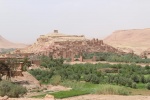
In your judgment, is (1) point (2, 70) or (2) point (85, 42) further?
(2) point (85, 42)

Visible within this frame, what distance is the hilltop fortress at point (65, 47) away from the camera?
64.2 metres

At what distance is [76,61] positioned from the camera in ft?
178

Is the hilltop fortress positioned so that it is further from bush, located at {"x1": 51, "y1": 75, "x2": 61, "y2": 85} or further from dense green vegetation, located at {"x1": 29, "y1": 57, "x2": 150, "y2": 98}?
bush, located at {"x1": 51, "y1": 75, "x2": 61, "y2": 85}

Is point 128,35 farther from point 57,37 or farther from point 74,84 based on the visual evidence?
point 74,84

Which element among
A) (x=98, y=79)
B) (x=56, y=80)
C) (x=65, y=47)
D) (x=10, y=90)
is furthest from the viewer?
(x=65, y=47)

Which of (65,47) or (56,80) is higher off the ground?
(65,47)

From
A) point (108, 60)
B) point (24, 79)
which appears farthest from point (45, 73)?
point (108, 60)

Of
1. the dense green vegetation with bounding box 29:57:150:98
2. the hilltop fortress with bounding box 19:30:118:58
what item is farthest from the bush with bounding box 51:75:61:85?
the hilltop fortress with bounding box 19:30:118:58

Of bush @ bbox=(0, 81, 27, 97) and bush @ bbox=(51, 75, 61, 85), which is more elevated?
bush @ bbox=(0, 81, 27, 97)

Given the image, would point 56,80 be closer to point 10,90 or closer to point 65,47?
point 10,90

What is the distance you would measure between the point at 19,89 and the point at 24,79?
35.9 feet

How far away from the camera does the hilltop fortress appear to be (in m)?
64.2

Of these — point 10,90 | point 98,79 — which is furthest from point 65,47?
point 10,90

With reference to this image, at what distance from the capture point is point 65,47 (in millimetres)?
66625
